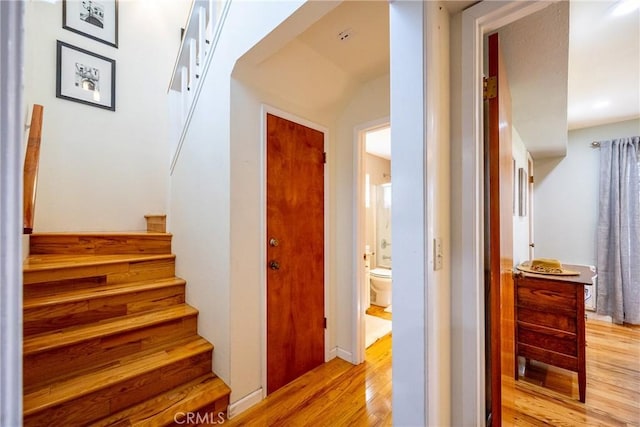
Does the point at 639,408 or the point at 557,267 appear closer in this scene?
the point at 639,408

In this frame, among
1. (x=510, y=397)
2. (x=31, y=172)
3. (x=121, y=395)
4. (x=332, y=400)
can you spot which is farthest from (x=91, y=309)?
(x=510, y=397)

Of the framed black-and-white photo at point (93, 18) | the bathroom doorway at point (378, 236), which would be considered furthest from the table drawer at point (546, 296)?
the framed black-and-white photo at point (93, 18)

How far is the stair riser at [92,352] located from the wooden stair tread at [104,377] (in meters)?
0.05

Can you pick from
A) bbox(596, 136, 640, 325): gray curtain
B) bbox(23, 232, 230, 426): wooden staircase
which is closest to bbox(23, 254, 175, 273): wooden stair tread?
bbox(23, 232, 230, 426): wooden staircase

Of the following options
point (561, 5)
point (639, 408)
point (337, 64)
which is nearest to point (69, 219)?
point (337, 64)

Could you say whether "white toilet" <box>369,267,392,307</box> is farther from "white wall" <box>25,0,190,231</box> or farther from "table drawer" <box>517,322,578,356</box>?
"white wall" <box>25,0,190,231</box>

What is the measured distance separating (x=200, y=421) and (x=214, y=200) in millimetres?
1324

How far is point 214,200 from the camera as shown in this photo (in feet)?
6.04

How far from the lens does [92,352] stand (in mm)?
1538

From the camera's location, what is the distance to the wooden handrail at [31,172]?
134cm

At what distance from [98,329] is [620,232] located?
5.01 meters

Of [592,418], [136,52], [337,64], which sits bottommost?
[592,418]

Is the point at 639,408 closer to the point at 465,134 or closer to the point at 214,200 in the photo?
the point at 465,134

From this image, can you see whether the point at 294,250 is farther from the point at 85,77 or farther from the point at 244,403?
the point at 85,77
